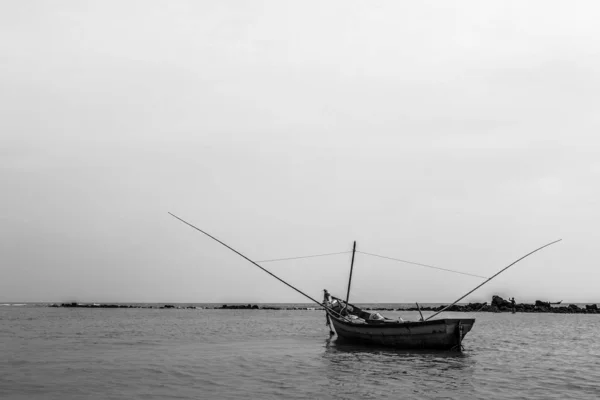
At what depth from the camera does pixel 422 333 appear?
24719 millimetres

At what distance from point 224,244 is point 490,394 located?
15788 mm

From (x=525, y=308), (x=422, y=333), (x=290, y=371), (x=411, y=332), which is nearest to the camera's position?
(x=290, y=371)

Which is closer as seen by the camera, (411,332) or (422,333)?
(422,333)

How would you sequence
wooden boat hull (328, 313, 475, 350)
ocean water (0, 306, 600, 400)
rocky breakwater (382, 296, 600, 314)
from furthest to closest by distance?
rocky breakwater (382, 296, 600, 314) → wooden boat hull (328, 313, 475, 350) → ocean water (0, 306, 600, 400)

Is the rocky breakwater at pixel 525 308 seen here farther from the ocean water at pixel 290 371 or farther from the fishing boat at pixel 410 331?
the fishing boat at pixel 410 331

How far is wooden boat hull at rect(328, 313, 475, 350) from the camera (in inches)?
963

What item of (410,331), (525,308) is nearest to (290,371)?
(410,331)

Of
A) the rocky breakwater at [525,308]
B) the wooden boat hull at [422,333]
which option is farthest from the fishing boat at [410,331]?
the rocky breakwater at [525,308]

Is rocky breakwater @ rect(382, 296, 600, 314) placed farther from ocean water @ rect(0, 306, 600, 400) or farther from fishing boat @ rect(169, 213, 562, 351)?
fishing boat @ rect(169, 213, 562, 351)

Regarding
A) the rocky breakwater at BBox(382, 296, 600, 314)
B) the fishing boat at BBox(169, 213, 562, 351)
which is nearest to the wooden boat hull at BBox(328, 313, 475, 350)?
the fishing boat at BBox(169, 213, 562, 351)

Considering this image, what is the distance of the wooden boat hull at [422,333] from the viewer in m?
24.5

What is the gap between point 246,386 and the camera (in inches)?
656

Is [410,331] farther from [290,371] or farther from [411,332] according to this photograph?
[290,371]

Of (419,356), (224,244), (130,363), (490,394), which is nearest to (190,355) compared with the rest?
(130,363)
